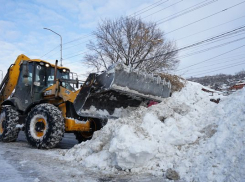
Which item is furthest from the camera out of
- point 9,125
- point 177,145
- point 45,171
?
point 9,125

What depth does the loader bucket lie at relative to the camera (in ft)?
17.5

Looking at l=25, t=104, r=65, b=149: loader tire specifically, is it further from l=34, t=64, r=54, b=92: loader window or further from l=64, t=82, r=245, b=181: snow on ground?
l=34, t=64, r=54, b=92: loader window

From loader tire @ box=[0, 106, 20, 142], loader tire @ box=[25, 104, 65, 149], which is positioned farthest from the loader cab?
loader tire @ box=[25, 104, 65, 149]

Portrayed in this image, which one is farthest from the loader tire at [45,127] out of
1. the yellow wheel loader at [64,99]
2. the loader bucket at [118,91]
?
the loader bucket at [118,91]

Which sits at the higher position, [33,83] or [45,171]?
[33,83]

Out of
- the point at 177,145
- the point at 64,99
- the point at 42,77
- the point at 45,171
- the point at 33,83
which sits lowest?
the point at 45,171

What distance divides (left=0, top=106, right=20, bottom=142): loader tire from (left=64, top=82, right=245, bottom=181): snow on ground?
3.00m

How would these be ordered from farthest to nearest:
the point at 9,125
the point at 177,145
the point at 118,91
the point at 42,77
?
the point at 42,77
the point at 9,125
the point at 118,91
the point at 177,145

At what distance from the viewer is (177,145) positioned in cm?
409

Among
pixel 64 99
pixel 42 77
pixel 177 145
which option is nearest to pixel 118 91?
pixel 64 99

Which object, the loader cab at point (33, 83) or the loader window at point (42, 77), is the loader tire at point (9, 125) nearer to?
the loader cab at point (33, 83)

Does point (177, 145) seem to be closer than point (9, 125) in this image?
Yes

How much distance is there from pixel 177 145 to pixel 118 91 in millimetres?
2096

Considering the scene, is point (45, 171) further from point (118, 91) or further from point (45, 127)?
point (118, 91)
